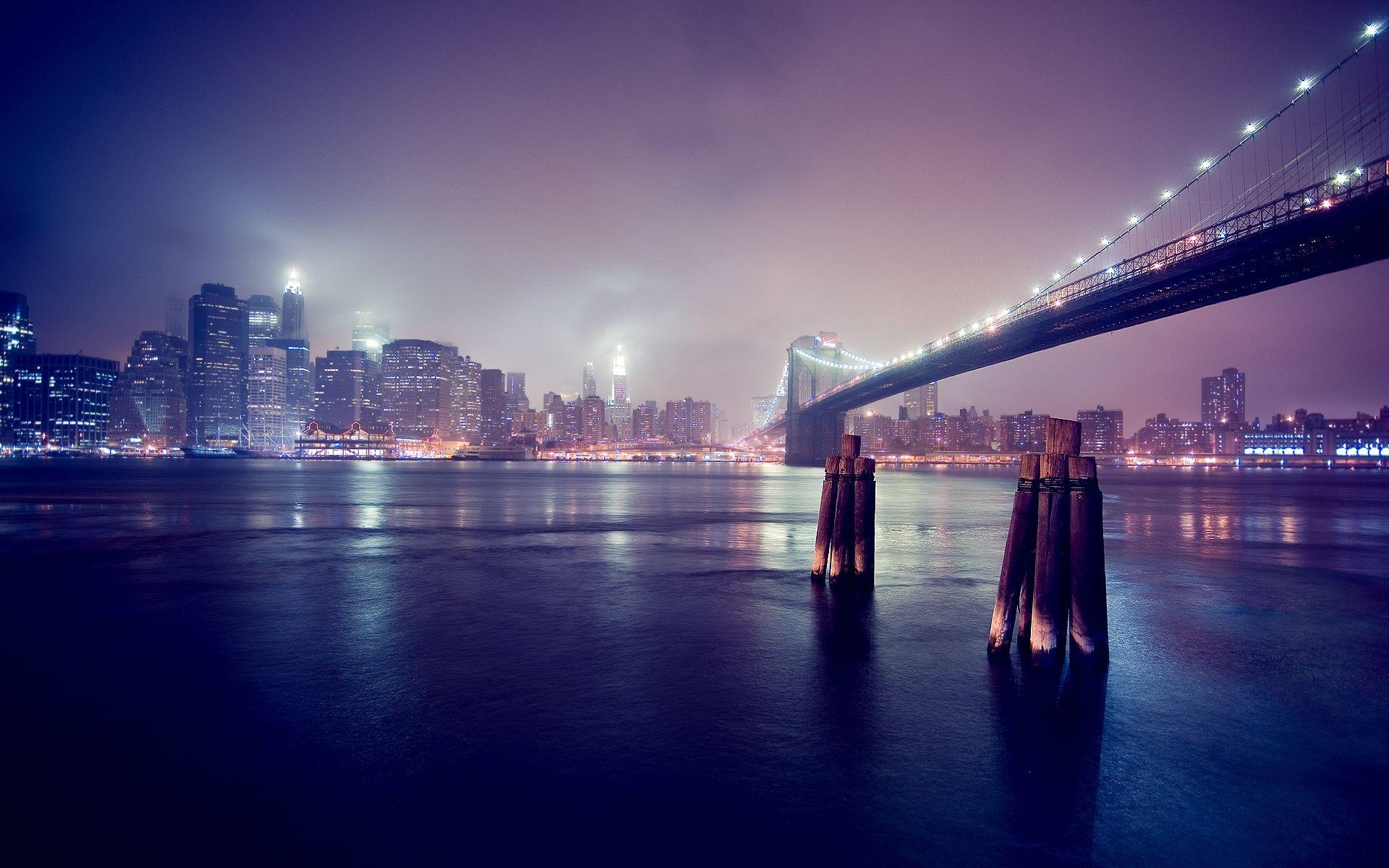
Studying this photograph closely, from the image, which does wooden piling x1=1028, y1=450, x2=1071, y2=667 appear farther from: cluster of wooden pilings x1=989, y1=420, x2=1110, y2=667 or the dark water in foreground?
the dark water in foreground

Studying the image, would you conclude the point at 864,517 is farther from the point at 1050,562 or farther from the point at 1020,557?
the point at 1050,562

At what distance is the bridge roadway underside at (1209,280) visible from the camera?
1188 inches

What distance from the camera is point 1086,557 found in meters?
7.52

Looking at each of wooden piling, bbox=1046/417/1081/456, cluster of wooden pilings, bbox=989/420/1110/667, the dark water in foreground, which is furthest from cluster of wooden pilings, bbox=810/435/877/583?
wooden piling, bbox=1046/417/1081/456

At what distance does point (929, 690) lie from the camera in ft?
26.3

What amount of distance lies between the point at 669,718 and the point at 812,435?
95754 mm

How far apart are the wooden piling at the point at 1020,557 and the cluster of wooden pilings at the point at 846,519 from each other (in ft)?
11.1

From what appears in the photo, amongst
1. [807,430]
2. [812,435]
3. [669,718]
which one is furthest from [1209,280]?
[807,430]

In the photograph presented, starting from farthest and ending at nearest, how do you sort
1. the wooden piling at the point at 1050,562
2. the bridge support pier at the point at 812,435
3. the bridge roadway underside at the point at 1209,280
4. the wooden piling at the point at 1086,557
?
the bridge support pier at the point at 812,435, the bridge roadway underside at the point at 1209,280, the wooden piling at the point at 1050,562, the wooden piling at the point at 1086,557

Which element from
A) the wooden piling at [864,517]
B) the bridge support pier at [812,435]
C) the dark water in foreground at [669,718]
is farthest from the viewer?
the bridge support pier at [812,435]

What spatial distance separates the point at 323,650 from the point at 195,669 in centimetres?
146

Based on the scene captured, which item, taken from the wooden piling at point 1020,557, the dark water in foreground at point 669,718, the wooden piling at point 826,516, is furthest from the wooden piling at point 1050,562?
the wooden piling at point 826,516

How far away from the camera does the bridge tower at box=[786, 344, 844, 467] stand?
97.7m

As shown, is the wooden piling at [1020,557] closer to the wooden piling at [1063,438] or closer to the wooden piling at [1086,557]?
the wooden piling at [1063,438]
